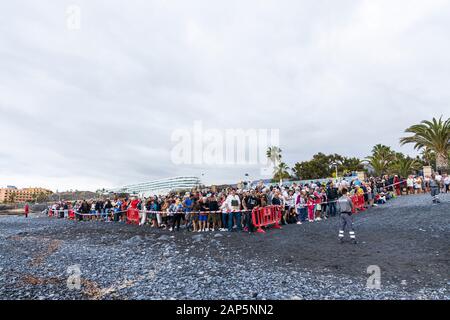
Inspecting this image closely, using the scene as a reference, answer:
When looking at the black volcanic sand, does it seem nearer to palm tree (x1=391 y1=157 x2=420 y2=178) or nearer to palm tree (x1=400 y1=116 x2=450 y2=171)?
palm tree (x1=400 y1=116 x2=450 y2=171)

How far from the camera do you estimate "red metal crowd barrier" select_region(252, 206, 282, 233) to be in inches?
602

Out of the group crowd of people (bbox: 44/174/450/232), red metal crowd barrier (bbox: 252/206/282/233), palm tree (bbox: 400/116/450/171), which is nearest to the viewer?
red metal crowd barrier (bbox: 252/206/282/233)

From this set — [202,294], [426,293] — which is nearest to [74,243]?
[202,294]

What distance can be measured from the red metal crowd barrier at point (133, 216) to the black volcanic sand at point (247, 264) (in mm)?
6521

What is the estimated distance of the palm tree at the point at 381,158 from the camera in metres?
56.6

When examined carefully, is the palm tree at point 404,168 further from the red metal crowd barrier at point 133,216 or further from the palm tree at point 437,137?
the red metal crowd barrier at point 133,216

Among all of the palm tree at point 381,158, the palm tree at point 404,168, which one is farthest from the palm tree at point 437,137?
the palm tree at point 381,158

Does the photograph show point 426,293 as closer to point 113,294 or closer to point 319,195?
point 113,294

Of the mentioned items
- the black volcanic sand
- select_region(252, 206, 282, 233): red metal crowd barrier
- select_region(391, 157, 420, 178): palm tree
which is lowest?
the black volcanic sand

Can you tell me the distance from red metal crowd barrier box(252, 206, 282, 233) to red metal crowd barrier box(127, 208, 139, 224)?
1087cm

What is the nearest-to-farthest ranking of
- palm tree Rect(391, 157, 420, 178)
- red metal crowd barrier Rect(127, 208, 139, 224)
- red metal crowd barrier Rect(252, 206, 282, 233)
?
red metal crowd barrier Rect(252, 206, 282, 233) → red metal crowd barrier Rect(127, 208, 139, 224) → palm tree Rect(391, 157, 420, 178)

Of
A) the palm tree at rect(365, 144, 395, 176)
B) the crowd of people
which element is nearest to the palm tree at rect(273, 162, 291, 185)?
the palm tree at rect(365, 144, 395, 176)

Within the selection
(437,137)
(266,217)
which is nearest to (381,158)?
(437,137)
